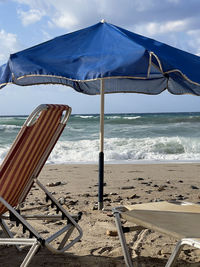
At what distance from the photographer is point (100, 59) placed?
11.5ft

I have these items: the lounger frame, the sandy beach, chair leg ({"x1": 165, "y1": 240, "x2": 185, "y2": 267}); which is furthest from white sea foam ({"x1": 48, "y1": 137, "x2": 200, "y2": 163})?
chair leg ({"x1": 165, "y1": 240, "x2": 185, "y2": 267})

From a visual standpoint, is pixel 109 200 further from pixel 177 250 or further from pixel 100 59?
pixel 177 250

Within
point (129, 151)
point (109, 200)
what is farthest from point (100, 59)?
point (129, 151)

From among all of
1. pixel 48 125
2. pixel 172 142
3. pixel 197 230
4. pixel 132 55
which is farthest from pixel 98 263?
pixel 172 142

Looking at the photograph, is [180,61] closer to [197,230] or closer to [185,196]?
[197,230]

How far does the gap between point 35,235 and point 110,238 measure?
122 centimetres

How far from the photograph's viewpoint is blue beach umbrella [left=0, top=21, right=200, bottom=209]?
3.36m

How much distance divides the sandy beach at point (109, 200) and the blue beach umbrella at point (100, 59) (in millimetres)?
1410

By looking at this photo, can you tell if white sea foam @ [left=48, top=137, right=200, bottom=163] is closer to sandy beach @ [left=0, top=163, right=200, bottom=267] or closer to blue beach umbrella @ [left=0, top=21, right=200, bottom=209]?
sandy beach @ [left=0, top=163, right=200, bottom=267]

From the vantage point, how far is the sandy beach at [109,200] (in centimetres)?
313

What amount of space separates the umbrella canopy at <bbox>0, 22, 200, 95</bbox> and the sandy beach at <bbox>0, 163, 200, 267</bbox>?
141 centimetres

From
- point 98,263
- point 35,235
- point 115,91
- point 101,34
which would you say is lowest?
point 98,263

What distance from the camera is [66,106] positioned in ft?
10.3

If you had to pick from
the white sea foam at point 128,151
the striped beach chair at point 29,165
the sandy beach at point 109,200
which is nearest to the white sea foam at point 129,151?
the white sea foam at point 128,151
